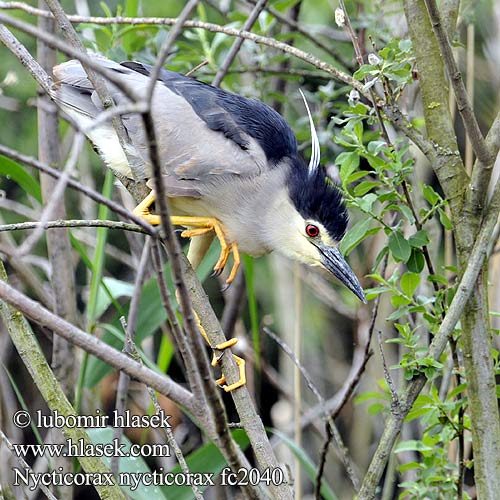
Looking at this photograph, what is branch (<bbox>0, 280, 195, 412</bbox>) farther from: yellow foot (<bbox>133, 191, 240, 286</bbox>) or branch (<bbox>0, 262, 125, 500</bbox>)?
yellow foot (<bbox>133, 191, 240, 286</bbox>)

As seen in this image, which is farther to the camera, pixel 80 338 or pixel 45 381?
pixel 45 381

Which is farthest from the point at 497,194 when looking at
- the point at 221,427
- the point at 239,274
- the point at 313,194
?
the point at 239,274

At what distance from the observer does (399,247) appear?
1554 mm

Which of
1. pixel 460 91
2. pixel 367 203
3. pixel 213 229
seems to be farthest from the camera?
pixel 213 229

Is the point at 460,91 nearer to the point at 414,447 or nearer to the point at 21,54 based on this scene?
the point at 414,447

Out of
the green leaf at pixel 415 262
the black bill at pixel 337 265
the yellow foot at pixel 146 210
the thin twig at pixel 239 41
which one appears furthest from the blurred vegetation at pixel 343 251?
the yellow foot at pixel 146 210

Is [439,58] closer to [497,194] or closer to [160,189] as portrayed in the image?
[497,194]

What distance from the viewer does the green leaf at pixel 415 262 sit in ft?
5.30

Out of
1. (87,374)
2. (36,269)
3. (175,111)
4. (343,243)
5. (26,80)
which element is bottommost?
(36,269)

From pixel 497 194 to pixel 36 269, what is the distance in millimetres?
2547

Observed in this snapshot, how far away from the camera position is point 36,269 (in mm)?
3531

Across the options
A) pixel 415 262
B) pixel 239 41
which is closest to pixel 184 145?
pixel 239 41

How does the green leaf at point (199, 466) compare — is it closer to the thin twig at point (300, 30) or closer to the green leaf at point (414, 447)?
the green leaf at point (414, 447)

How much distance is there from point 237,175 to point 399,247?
0.52 meters
